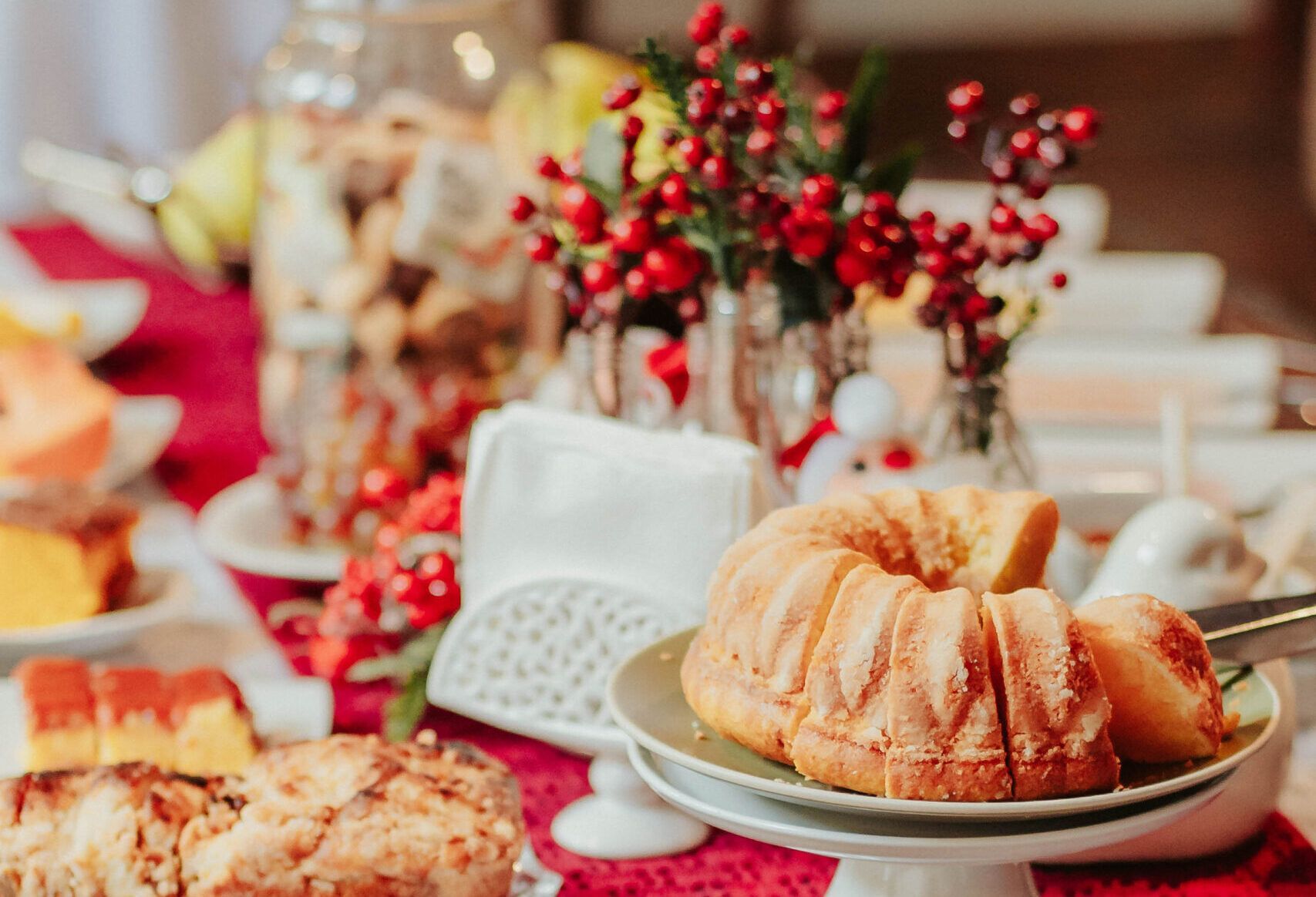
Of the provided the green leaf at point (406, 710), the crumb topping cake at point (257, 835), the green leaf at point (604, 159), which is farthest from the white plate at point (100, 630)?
the green leaf at point (604, 159)

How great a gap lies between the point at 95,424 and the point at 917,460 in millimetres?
848

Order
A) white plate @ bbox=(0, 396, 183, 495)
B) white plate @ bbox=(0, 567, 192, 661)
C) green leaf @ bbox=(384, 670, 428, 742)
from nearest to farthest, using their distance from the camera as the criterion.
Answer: green leaf @ bbox=(384, 670, 428, 742), white plate @ bbox=(0, 567, 192, 661), white plate @ bbox=(0, 396, 183, 495)

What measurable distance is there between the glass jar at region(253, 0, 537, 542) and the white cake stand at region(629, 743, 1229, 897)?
0.69 m

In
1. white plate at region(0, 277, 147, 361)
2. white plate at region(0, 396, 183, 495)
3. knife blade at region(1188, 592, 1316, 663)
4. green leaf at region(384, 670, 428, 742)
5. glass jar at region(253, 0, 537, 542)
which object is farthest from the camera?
white plate at region(0, 277, 147, 361)

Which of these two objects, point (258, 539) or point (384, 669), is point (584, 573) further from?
point (258, 539)

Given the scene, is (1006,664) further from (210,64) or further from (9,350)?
(210,64)

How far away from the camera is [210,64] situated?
3660mm

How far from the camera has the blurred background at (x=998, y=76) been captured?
11.3 feet

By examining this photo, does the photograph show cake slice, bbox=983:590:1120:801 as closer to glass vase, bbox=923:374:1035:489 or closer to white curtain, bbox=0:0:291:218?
glass vase, bbox=923:374:1035:489

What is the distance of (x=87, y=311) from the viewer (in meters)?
1.87

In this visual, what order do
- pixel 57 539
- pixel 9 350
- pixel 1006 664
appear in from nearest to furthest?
pixel 1006 664 → pixel 57 539 → pixel 9 350

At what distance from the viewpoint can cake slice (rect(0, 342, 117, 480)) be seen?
137 cm

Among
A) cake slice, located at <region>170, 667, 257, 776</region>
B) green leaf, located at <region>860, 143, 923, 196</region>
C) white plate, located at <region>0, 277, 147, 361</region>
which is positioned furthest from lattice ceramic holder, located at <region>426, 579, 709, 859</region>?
white plate, located at <region>0, 277, 147, 361</region>

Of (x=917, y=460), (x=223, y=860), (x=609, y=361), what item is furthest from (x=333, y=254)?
(x=223, y=860)
